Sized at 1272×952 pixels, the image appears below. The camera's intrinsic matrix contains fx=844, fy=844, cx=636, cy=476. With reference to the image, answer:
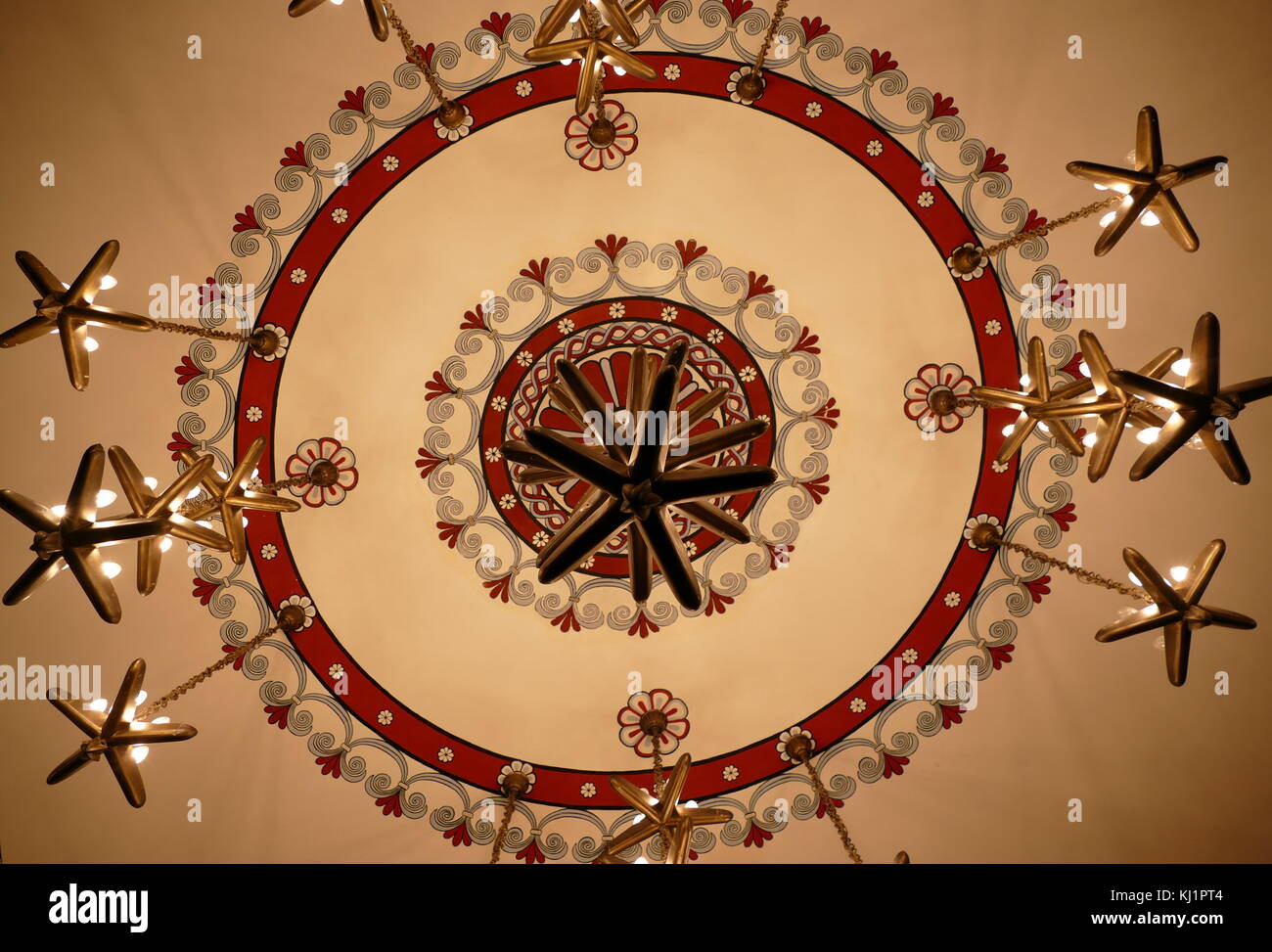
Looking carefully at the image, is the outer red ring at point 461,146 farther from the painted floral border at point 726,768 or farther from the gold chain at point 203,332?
the gold chain at point 203,332

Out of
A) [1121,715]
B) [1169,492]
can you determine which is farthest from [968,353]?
[1121,715]

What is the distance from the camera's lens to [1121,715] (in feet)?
19.6

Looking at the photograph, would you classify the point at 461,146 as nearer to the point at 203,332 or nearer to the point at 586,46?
the point at 586,46

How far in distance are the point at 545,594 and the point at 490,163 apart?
285cm

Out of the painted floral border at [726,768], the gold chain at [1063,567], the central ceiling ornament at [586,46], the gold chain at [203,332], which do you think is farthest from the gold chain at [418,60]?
the gold chain at [1063,567]

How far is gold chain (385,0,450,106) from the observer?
4574 millimetres

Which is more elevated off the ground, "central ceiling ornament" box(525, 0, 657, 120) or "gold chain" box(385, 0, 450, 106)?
"gold chain" box(385, 0, 450, 106)

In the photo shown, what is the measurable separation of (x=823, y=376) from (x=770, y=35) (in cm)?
208

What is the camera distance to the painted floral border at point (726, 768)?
5.07 metres

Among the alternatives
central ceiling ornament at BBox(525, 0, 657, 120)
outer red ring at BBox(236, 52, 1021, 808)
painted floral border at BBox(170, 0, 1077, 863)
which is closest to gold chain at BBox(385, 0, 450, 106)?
painted floral border at BBox(170, 0, 1077, 863)

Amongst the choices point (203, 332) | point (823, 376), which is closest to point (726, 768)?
point (823, 376)

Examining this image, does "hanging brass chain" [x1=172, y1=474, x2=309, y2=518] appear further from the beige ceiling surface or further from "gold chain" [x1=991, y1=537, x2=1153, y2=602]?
"gold chain" [x1=991, y1=537, x2=1153, y2=602]

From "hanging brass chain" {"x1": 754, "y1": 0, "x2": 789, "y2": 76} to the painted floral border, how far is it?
107mm

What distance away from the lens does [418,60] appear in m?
4.76
